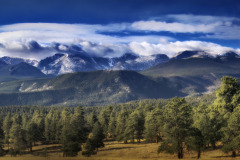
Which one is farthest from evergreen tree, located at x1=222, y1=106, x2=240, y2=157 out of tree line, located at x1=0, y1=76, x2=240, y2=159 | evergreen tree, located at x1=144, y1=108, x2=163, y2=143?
evergreen tree, located at x1=144, y1=108, x2=163, y2=143

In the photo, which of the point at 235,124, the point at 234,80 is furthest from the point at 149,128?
the point at 235,124

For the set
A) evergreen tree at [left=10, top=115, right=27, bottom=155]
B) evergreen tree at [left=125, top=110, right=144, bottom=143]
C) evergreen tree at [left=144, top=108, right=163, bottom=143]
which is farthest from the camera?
evergreen tree at [left=125, top=110, right=144, bottom=143]

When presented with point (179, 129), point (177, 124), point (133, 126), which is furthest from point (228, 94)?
point (133, 126)

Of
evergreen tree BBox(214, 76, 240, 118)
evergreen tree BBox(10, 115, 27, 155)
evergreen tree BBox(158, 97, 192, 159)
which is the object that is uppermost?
evergreen tree BBox(214, 76, 240, 118)

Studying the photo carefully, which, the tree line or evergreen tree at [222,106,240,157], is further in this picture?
the tree line

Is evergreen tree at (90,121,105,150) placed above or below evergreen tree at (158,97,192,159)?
below

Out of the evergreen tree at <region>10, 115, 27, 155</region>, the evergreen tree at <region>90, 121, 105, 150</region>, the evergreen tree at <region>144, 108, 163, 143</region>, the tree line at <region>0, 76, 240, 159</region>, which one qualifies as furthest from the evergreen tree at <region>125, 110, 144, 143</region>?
the evergreen tree at <region>10, 115, 27, 155</region>

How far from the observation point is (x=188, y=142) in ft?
199

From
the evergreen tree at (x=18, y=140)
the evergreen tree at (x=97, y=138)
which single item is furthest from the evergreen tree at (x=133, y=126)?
the evergreen tree at (x=18, y=140)

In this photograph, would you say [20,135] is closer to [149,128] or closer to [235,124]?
[149,128]

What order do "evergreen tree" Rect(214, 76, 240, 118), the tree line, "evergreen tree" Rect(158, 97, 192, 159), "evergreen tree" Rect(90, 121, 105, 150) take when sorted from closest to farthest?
"evergreen tree" Rect(158, 97, 192, 159) < the tree line < "evergreen tree" Rect(214, 76, 240, 118) < "evergreen tree" Rect(90, 121, 105, 150)

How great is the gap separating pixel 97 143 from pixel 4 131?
2598 inches

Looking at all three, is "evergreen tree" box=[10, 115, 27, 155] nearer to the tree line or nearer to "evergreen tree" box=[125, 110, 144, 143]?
Answer: the tree line

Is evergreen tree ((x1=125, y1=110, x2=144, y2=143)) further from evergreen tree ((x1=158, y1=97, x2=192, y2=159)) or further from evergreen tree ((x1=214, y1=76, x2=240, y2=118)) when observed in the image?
evergreen tree ((x1=158, y1=97, x2=192, y2=159))
